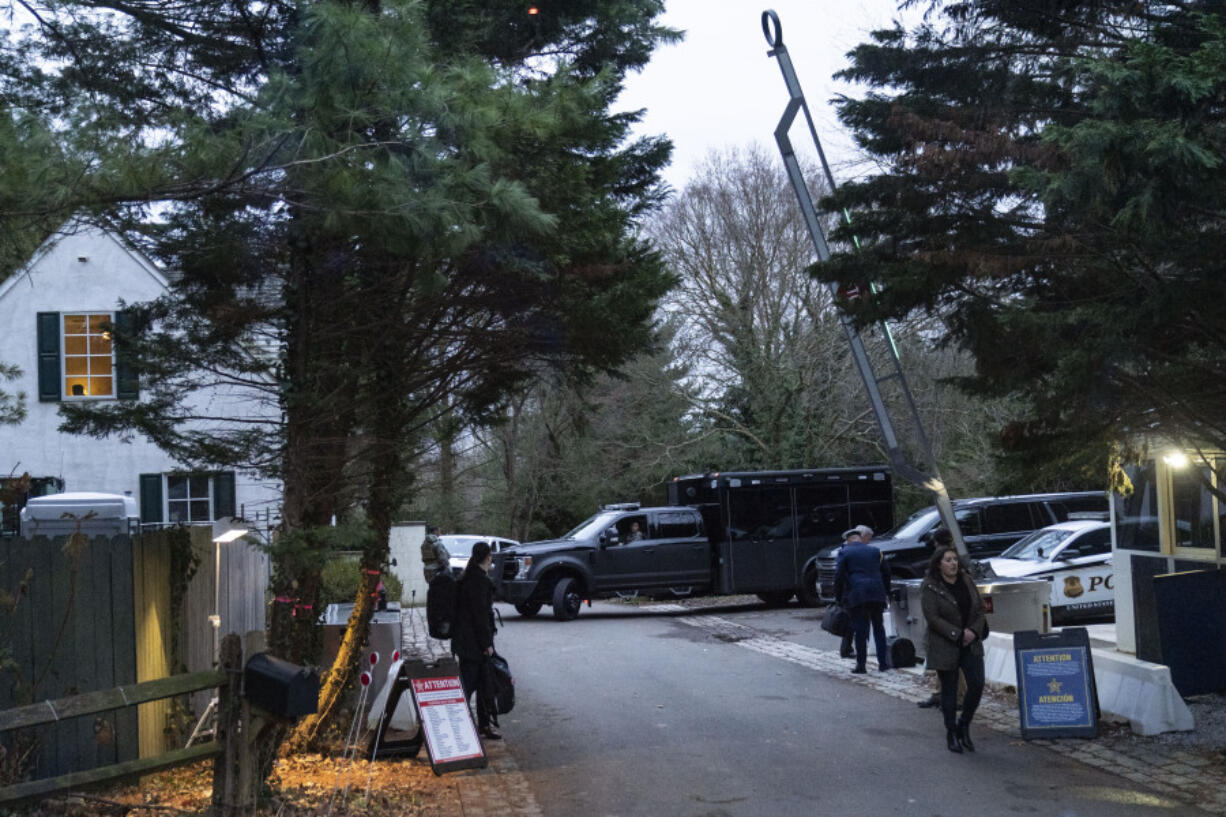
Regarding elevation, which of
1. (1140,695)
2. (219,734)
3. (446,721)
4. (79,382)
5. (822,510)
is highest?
(79,382)

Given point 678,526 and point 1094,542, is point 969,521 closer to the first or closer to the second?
point 1094,542

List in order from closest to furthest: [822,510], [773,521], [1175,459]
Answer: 1. [1175,459]
2. [773,521]
3. [822,510]

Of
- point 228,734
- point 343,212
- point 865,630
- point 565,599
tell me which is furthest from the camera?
point 565,599

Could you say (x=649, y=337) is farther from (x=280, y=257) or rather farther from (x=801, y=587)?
(x=801, y=587)

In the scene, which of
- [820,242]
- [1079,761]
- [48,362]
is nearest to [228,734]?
[1079,761]

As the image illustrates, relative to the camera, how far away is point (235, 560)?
12.0 metres

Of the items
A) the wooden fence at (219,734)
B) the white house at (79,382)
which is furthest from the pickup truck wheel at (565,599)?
the wooden fence at (219,734)

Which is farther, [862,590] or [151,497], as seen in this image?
[151,497]

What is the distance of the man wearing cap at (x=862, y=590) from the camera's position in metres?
14.4

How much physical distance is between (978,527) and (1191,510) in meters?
9.01

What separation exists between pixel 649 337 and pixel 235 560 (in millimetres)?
4692

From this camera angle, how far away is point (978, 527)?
72.4ft

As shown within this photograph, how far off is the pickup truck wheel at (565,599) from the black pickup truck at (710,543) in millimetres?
18

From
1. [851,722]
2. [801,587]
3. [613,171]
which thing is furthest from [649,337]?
[801,587]
